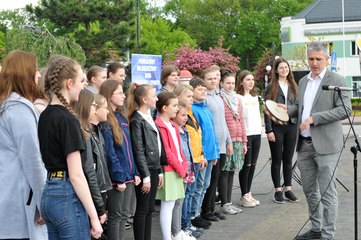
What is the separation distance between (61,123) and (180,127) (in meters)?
3.63

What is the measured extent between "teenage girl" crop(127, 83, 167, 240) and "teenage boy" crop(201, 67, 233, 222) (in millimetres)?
2060

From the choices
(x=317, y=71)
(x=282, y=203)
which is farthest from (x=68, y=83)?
(x=282, y=203)

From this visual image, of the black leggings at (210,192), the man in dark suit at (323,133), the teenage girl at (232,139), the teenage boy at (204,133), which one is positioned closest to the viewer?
the man in dark suit at (323,133)

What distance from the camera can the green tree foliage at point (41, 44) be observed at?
26750 mm

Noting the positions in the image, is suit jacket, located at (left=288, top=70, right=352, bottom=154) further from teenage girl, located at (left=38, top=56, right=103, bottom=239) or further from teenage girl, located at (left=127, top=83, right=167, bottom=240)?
teenage girl, located at (left=38, top=56, right=103, bottom=239)

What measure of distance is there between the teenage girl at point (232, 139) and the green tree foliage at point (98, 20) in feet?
81.1

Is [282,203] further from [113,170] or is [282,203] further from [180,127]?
[113,170]

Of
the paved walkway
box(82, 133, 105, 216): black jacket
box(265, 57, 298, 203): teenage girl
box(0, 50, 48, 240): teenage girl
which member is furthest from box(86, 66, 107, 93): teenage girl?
box(265, 57, 298, 203): teenage girl

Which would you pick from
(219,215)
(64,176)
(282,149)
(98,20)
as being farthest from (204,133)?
(98,20)

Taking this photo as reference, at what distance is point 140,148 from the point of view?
21.9ft

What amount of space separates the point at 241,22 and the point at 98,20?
46204mm

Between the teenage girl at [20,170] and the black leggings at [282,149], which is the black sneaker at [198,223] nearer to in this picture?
the black leggings at [282,149]

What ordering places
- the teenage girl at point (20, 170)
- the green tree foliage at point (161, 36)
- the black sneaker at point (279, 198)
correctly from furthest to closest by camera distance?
the green tree foliage at point (161, 36) < the black sneaker at point (279, 198) < the teenage girl at point (20, 170)

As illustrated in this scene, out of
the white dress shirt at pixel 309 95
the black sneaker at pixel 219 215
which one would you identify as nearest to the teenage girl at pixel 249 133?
the black sneaker at pixel 219 215
